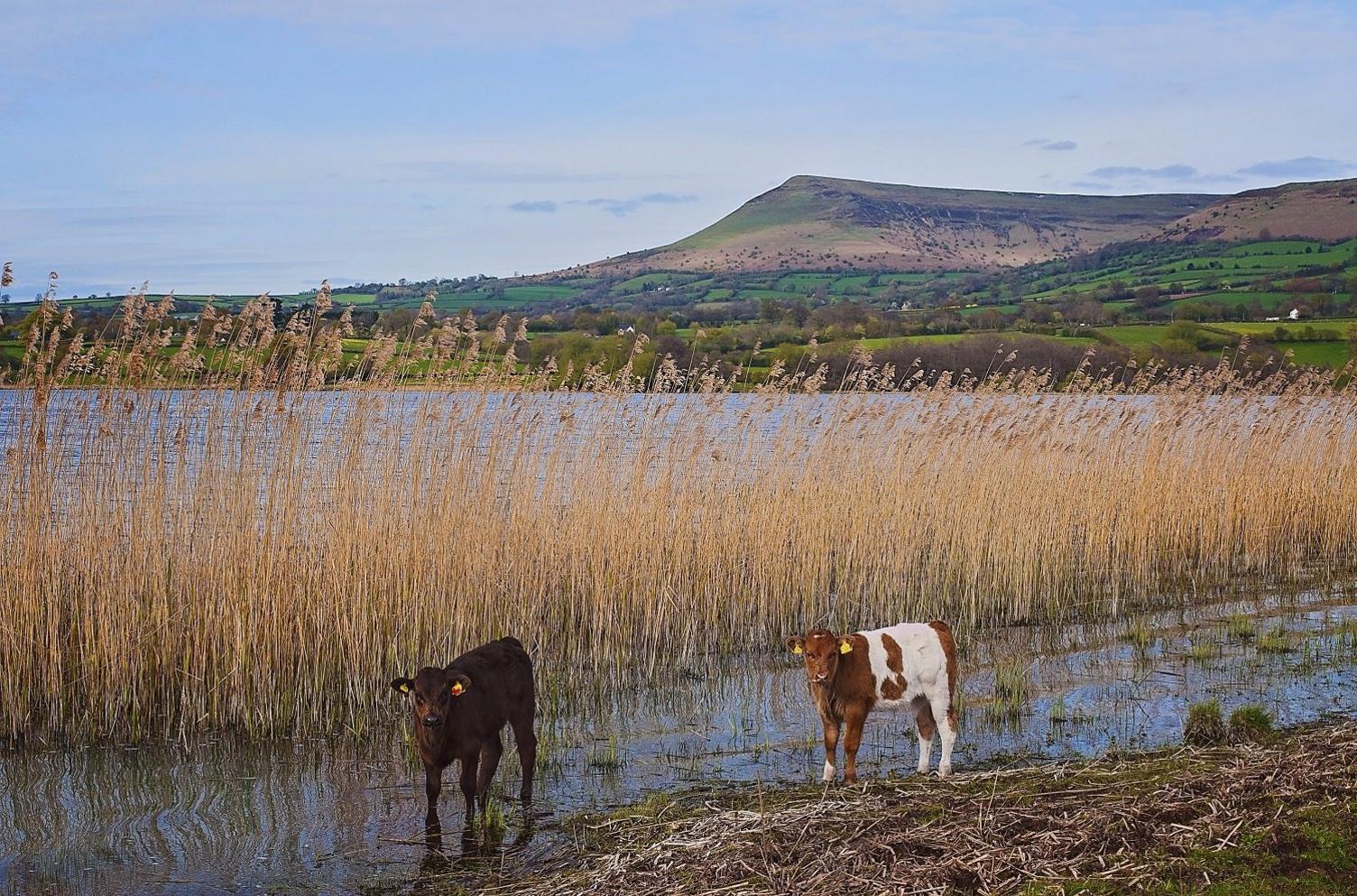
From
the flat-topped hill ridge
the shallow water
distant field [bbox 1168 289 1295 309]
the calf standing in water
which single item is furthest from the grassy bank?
the flat-topped hill ridge

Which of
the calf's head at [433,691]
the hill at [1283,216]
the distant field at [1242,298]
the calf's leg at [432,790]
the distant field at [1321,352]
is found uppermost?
the hill at [1283,216]

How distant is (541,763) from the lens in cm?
784

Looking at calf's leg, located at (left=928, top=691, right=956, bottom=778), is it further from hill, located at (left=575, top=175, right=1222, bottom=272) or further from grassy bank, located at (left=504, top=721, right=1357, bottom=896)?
hill, located at (left=575, top=175, right=1222, bottom=272)

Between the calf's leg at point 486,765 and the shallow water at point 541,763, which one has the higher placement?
the calf's leg at point 486,765

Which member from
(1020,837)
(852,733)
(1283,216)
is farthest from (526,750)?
(1283,216)

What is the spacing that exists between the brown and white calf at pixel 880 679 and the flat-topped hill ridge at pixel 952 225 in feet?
320

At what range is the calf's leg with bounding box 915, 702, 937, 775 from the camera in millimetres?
7117

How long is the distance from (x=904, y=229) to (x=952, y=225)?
22.9 ft

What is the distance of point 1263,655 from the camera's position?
10.5 metres

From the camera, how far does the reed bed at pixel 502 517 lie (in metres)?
8.42

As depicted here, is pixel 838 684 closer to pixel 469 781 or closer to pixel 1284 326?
pixel 469 781

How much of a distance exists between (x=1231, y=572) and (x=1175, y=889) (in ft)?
37.0

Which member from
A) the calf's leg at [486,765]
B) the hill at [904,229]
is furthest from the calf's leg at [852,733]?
the hill at [904,229]

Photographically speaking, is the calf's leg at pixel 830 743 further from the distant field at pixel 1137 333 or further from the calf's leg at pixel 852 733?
the distant field at pixel 1137 333
